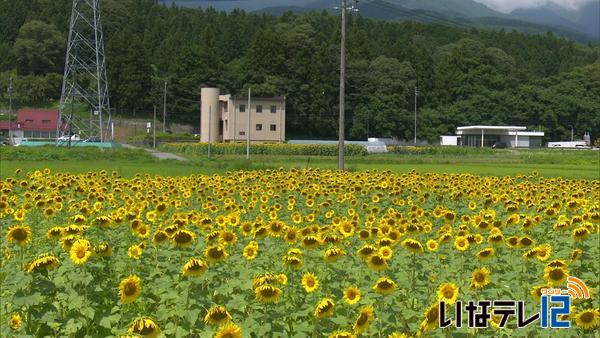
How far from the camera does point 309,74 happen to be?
286ft

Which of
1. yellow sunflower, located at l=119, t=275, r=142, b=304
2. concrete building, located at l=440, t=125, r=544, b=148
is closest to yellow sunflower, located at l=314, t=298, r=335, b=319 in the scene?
yellow sunflower, located at l=119, t=275, r=142, b=304

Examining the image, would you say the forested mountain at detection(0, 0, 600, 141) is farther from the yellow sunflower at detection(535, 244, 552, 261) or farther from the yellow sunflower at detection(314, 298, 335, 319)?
the yellow sunflower at detection(314, 298, 335, 319)

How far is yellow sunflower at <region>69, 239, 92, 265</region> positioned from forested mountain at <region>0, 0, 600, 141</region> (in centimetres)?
7822

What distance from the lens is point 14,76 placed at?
9700 cm

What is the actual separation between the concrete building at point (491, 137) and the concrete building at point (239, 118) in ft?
82.9

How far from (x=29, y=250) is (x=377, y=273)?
3.05m

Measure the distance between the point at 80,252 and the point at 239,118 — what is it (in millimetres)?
65479

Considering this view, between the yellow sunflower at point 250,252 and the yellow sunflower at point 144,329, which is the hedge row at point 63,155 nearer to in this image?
the yellow sunflower at point 250,252

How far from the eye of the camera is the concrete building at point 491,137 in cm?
8356

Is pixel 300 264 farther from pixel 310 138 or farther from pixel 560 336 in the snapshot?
pixel 310 138

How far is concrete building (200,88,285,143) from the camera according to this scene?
68.9m

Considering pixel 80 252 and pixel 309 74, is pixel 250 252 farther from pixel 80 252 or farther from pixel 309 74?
pixel 309 74

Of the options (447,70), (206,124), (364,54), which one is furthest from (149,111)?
(447,70)

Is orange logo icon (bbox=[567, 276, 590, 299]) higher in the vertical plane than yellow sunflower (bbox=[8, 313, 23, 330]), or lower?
higher
